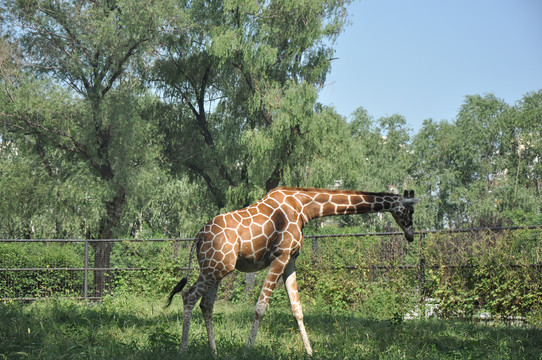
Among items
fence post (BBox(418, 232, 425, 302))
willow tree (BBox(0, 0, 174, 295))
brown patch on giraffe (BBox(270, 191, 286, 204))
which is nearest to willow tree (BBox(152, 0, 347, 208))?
willow tree (BBox(0, 0, 174, 295))

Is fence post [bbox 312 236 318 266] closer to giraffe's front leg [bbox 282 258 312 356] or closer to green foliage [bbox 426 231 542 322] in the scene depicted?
green foliage [bbox 426 231 542 322]

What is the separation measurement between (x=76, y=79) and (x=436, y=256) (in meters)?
12.8

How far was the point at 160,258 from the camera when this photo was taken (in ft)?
42.9

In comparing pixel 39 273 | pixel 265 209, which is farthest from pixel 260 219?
pixel 39 273

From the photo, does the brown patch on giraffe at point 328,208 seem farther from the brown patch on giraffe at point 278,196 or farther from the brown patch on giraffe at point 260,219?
the brown patch on giraffe at point 260,219

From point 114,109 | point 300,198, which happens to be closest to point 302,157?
point 114,109

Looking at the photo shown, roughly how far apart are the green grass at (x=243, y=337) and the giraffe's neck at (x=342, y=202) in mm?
1588

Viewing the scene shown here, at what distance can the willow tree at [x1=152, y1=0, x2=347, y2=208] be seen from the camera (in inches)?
669

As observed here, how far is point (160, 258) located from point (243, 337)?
633 cm

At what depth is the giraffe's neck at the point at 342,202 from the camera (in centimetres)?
679

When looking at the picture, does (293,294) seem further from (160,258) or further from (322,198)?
(160,258)

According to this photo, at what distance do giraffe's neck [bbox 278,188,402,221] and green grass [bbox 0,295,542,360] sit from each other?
5.21 feet

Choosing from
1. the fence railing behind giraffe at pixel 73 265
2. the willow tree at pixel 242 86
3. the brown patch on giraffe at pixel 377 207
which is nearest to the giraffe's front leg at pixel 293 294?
the brown patch on giraffe at pixel 377 207

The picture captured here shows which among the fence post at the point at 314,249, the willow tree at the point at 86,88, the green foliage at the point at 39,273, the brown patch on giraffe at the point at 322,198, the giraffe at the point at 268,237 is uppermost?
the willow tree at the point at 86,88
